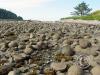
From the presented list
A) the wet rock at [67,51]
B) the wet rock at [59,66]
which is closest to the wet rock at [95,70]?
the wet rock at [59,66]

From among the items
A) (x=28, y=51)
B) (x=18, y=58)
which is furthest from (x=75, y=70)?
(x=28, y=51)

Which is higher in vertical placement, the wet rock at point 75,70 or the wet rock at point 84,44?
the wet rock at point 84,44

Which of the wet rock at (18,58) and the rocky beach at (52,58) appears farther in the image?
the wet rock at (18,58)

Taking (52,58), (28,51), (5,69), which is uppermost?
(28,51)

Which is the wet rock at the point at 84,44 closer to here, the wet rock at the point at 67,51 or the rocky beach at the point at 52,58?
the rocky beach at the point at 52,58

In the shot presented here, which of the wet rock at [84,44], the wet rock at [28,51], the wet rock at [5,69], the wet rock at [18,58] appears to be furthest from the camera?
the wet rock at [28,51]

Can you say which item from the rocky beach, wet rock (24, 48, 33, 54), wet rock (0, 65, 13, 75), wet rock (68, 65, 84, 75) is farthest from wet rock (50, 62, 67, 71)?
wet rock (24, 48, 33, 54)

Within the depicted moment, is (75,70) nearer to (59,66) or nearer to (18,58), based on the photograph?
(59,66)

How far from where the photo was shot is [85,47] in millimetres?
9359

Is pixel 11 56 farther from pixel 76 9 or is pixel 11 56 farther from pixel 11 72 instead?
pixel 76 9

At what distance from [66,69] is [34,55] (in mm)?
1788

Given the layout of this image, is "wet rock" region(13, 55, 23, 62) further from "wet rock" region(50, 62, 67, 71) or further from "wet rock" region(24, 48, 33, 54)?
"wet rock" region(50, 62, 67, 71)

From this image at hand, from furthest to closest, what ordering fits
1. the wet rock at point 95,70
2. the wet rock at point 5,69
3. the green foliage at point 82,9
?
the green foliage at point 82,9, the wet rock at point 5,69, the wet rock at point 95,70

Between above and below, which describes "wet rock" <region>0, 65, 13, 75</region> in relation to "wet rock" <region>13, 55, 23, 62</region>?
below
